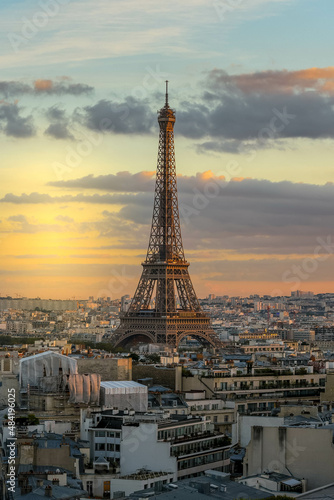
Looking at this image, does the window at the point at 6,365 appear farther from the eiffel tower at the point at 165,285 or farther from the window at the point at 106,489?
the eiffel tower at the point at 165,285

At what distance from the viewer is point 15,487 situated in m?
32.3

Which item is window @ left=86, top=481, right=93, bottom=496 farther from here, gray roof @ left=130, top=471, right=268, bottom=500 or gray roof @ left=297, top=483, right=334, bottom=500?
gray roof @ left=297, top=483, right=334, bottom=500

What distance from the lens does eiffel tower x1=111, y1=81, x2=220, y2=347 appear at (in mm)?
119562

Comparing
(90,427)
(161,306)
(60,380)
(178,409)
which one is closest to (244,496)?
(90,427)

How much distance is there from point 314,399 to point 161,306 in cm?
6077

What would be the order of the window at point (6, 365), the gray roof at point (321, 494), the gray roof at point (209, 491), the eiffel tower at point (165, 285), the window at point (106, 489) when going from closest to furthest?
the gray roof at point (321, 494), the gray roof at point (209, 491), the window at point (106, 489), the window at point (6, 365), the eiffel tower at point (165, 285)

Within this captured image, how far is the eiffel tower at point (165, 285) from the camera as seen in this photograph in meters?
120

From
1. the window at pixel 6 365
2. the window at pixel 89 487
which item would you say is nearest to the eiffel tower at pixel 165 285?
the window at pixel 6 365

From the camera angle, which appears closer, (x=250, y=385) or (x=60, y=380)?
(x=60, y=380)

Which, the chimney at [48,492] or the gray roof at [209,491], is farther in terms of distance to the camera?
the chimney at [48,492]

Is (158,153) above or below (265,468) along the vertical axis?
above

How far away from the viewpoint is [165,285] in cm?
12144

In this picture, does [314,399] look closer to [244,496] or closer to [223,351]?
[244,496]

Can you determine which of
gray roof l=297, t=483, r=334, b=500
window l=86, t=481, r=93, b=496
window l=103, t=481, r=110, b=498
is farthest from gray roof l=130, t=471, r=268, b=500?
window l=86, t=481, r=93, b=496
